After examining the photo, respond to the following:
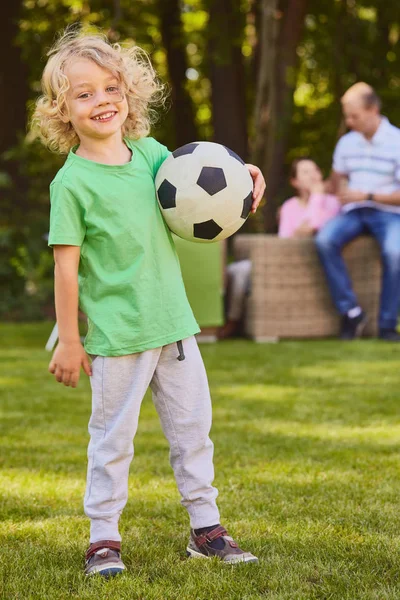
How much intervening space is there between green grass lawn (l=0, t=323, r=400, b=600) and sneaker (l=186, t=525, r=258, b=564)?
37mm

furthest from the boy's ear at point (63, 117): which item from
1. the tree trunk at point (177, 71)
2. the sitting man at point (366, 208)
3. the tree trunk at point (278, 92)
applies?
the tree trunk at point (177, 71)

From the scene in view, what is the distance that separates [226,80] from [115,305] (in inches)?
397

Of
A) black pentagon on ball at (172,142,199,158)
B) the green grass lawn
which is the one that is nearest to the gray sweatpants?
the green grass lawn

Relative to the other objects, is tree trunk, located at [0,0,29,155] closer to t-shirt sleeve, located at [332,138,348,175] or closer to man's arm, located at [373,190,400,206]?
t-shirt sleeve, located at [332,138,348,175]

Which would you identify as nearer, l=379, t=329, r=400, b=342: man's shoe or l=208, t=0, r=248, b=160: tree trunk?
l=379, t=329, r=400, b=342: man's shoe

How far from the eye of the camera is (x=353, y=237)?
708cm

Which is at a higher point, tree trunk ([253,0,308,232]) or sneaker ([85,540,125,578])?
tree trunk ([253,0,308,232])

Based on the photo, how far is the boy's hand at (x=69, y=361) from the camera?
2301 millimetres

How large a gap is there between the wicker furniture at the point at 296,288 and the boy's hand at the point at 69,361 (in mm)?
4945

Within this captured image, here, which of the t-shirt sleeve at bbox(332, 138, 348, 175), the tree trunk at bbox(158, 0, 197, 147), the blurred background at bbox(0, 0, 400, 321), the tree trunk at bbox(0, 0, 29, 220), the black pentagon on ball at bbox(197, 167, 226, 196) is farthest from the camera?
the tree trunk at bbox(158, 0, 197, 147)

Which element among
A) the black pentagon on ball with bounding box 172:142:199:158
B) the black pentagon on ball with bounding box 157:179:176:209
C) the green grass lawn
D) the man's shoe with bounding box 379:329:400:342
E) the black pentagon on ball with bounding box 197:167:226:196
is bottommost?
the man's shoe with bounding box 379:329:400:342

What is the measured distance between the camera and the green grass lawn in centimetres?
206

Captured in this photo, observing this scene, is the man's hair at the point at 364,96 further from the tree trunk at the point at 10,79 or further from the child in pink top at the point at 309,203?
the tree trunk at the point at 10,79

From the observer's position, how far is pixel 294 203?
24.7ft
